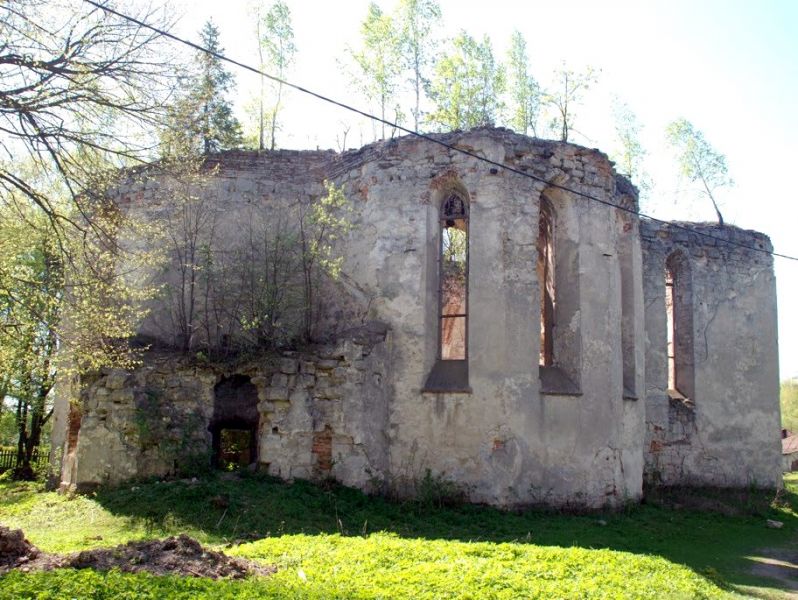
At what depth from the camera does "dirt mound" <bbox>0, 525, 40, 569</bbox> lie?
6.36m

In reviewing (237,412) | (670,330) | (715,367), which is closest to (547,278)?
(670,330)

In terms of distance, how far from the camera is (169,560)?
6676 millimetres

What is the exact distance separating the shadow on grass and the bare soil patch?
179 cm

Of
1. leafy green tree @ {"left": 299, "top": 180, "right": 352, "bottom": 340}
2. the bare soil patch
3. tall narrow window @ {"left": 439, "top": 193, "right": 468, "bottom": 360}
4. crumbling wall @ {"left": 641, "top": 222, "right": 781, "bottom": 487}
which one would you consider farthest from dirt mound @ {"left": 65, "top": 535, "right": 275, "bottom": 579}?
crumbling wall @ {"left": 641, "top": 222, "right": 781, "bottom": 487}

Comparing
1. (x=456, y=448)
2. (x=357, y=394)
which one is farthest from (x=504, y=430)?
(x=357, y=394)

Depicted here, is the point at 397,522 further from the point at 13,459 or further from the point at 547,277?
the point at 13,459

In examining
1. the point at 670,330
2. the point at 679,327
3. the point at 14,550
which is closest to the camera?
the point at 14,550

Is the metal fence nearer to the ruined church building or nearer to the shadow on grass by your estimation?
the ruined church building

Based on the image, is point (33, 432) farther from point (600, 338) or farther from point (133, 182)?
point (600, 338)

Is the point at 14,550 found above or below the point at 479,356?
below

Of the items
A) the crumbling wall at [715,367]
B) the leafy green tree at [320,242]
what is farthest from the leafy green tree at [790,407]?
the leafy green tree at [320,242]

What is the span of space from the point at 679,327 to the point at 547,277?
16.0ft

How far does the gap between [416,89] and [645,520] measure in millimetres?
16314

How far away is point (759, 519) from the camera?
1340 centimetres
